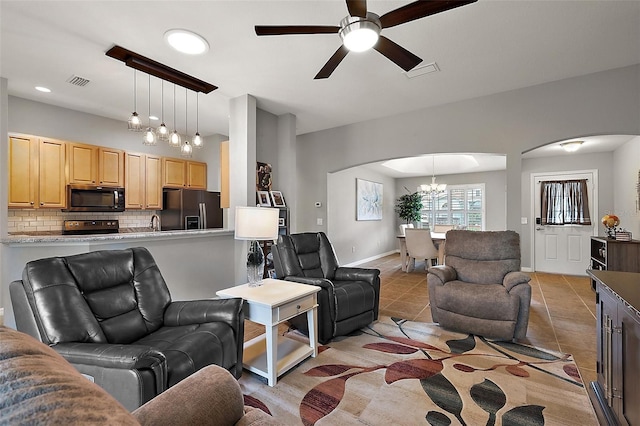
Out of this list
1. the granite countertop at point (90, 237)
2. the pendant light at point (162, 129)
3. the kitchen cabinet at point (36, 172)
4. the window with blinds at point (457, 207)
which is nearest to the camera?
the granite countertop at point (90, 237)

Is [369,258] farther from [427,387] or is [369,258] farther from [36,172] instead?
[36,172]

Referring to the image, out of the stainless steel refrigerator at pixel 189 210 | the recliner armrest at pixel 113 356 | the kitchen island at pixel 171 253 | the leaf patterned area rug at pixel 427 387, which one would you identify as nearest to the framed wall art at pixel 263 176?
the kitchen island at pixel 171 253

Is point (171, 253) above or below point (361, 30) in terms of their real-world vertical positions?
below

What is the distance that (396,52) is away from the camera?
213 cm

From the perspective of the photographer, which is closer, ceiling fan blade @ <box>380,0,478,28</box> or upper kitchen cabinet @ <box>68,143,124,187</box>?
ceiling fan blade @ <box>380,0,478,28</box>

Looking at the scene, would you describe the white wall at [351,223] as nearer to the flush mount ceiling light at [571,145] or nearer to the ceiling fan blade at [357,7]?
the ceiling fan blade at [357,7]

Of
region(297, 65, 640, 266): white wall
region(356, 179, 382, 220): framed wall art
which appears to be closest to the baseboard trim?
region(356, 179, 382, 220): framed wall art

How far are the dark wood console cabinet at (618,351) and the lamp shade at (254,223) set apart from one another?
2243 millimetres

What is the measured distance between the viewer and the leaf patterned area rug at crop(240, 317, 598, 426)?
1758mm

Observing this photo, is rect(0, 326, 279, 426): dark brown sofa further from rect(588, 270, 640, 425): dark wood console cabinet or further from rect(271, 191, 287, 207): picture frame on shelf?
rect(271, 191, 287, 207): picture frame on shelf

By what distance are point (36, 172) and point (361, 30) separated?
185 inches

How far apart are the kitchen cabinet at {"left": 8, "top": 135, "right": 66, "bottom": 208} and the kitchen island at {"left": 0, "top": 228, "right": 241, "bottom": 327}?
660 millimetres

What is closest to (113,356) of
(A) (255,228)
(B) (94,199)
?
(A) (255,228)

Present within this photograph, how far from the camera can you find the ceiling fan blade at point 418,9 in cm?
171
